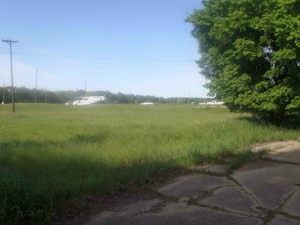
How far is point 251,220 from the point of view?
4.12m

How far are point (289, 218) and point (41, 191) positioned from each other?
11.3 feet

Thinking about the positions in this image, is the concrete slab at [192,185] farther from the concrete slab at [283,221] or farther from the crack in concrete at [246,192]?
the concrete slab at [283,221]

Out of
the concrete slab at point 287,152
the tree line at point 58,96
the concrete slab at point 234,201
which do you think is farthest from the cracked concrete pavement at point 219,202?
the tree line at point 58,96

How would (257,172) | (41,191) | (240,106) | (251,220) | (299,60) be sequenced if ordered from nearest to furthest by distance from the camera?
(251,220)
(41,191)
(257,172)
(299,60)
(240,106)

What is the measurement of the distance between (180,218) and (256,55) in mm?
12377

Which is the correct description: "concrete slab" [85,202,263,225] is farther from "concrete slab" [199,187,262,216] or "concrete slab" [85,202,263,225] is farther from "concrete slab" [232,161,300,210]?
"concrete slab" [232,161,300,210]

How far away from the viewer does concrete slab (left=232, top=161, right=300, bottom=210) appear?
495 cm

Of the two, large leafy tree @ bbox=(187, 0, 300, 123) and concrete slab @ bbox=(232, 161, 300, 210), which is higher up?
large leafy tree @ bbox=(187, 0, 300, 123)

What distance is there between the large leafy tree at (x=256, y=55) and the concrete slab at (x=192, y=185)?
8.79 metres

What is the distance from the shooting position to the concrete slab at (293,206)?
4363 millimetres

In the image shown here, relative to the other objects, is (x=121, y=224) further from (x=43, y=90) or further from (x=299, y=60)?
(x=43, y=90)

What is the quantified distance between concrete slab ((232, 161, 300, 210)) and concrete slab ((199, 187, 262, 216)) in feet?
0.50

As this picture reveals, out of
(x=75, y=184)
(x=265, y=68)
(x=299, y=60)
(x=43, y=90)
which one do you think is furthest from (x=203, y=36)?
(x=43, y=90)

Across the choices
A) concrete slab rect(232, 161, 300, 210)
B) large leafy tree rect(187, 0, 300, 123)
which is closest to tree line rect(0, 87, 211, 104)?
large leafy tree rect(187, 0, 300, 123)
